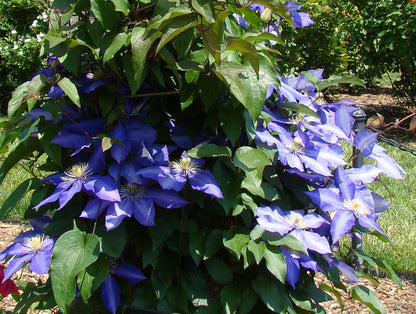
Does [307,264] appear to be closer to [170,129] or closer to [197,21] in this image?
[170,129]

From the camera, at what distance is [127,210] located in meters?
1.13

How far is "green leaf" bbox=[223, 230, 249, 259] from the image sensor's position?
3.81ft

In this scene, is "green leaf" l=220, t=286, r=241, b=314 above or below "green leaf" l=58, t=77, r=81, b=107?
below

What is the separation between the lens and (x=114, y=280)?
47.8 inches

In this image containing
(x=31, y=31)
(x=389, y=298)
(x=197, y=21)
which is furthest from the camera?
(x=31, y=31)

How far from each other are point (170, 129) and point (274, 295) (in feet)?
1.52

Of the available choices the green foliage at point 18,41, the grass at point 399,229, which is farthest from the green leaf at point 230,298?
the green foliage at point 18,41

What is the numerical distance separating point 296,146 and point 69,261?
1.95 feet

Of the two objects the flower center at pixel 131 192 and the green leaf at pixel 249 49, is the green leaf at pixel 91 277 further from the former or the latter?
the green leaf at pixel 249 49

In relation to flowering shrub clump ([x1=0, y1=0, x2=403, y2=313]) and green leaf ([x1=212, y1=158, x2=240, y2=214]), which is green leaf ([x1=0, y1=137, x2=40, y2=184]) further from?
green leaf ([x1=212, y1=158, x2=240, y2=214])

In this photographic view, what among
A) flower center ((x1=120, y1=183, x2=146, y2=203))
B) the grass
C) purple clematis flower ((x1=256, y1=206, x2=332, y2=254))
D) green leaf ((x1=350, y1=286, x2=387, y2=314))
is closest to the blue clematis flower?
flower center ((x1=120, y1=183, x2=146, y2=203))

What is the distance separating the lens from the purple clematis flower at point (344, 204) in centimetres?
126

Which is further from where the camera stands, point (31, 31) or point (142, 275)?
point (31, 31)

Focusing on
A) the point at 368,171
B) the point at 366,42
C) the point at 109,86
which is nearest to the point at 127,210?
the point at 109,86
